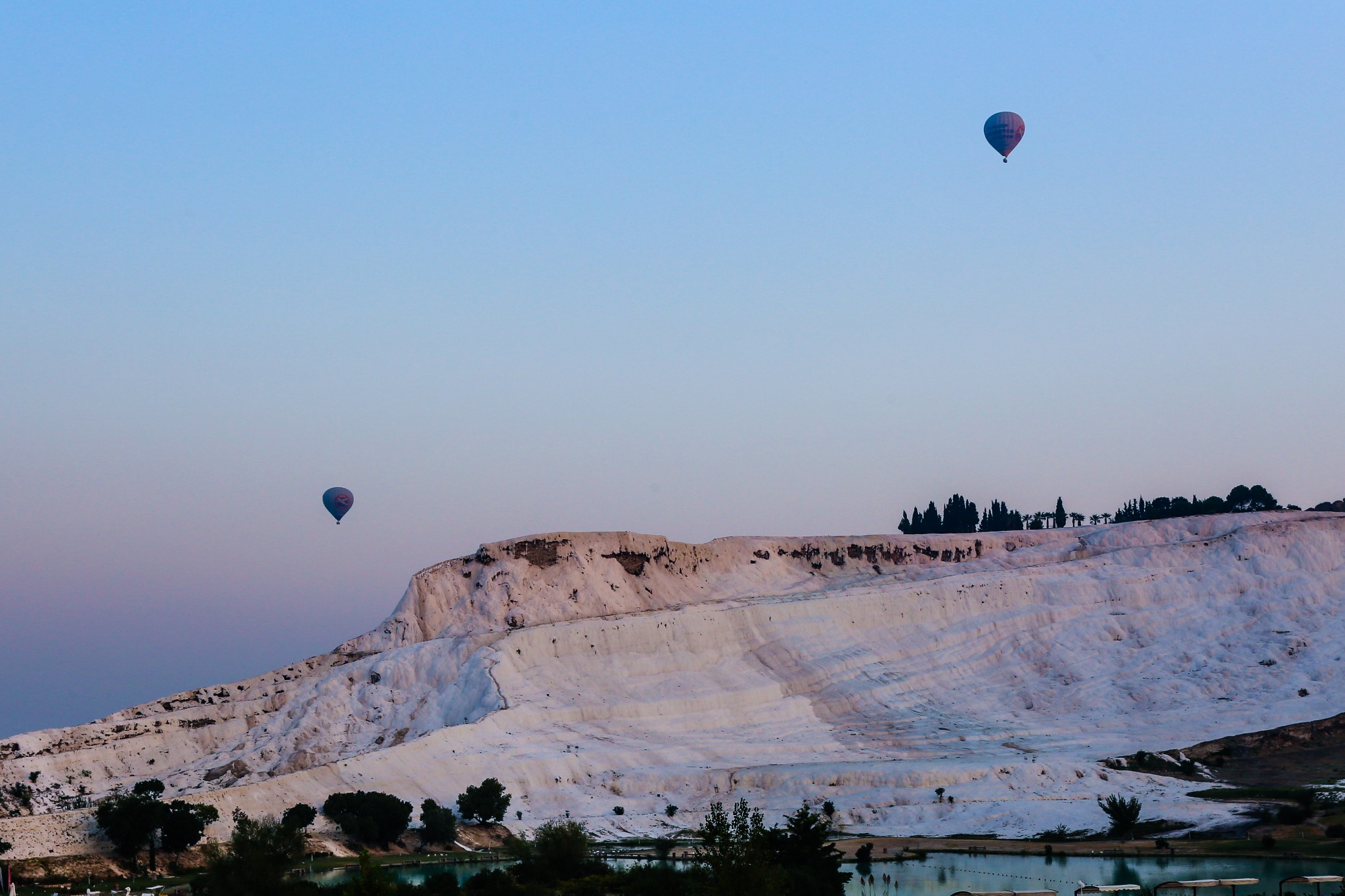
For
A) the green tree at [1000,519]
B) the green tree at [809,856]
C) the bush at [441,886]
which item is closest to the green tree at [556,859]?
the bush at [441,886]

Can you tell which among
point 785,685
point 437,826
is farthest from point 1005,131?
point 437,826

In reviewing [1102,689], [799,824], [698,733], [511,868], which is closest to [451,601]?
[698,733]

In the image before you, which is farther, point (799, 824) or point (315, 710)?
point (315, 710)

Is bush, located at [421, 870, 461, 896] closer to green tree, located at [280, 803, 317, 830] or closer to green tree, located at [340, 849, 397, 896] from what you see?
green tree, located at [340, 849, 397, 896]

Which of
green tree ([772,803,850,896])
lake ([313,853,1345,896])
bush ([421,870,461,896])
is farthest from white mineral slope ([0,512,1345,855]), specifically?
green tree ([772,803,850,896])

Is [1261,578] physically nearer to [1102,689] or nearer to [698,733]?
[1102,689]

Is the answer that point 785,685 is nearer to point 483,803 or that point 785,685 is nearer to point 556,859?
point 483,803
